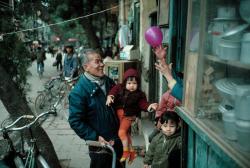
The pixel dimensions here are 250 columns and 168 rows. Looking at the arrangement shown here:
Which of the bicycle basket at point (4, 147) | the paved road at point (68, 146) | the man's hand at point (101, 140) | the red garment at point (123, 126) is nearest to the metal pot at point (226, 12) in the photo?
the man's hand at point (101, 140)

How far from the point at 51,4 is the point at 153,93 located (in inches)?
541

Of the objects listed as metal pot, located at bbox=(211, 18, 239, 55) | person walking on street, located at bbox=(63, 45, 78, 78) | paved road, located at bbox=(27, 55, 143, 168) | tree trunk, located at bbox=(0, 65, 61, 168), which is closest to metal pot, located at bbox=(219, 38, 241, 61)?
metal pot, located at bbox=(211, 18, 239, 55)

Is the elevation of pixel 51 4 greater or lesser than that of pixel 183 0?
greater

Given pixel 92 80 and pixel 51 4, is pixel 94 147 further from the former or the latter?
pixel 51 4

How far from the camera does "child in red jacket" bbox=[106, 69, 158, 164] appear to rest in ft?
14.0

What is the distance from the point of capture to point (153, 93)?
8.63 m

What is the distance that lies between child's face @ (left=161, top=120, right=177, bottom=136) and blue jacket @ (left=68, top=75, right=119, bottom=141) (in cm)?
67

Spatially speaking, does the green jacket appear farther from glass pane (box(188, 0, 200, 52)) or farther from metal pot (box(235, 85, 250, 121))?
metal pot (box(235, 85, 250, 121))

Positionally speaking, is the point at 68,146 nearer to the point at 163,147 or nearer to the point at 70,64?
the point at 163,147

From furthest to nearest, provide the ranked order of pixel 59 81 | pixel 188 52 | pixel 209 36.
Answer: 1. pixel 59 81
2. pixel 188 52
3. pixel 209 36

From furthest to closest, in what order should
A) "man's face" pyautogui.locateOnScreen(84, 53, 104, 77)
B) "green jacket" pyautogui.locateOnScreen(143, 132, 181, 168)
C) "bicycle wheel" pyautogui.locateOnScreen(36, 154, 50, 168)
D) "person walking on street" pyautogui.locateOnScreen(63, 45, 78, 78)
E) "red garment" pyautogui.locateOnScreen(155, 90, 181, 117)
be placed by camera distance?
"person walking on street" pyautogui.locateOnScreen(63, 45, 78, 78) < "red garment" pyautogui.locateOnScreen(155, 90, 181, 117) < "bicycle wheel" pyautogui.locateOnScreen(36, 154, 50, 168) < "man's face" pyautogui.locateOnScreen(84, 53, 104, 77) < "green jacket" pyautogui.locateOnScreen(143, 132, 181, 168)

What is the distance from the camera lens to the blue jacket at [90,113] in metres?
3.71

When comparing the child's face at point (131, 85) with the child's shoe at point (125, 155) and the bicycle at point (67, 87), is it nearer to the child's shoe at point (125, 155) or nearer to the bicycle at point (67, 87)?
the child's shoe at point (125, 155)

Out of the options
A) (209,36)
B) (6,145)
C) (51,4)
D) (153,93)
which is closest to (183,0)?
(209,36)
